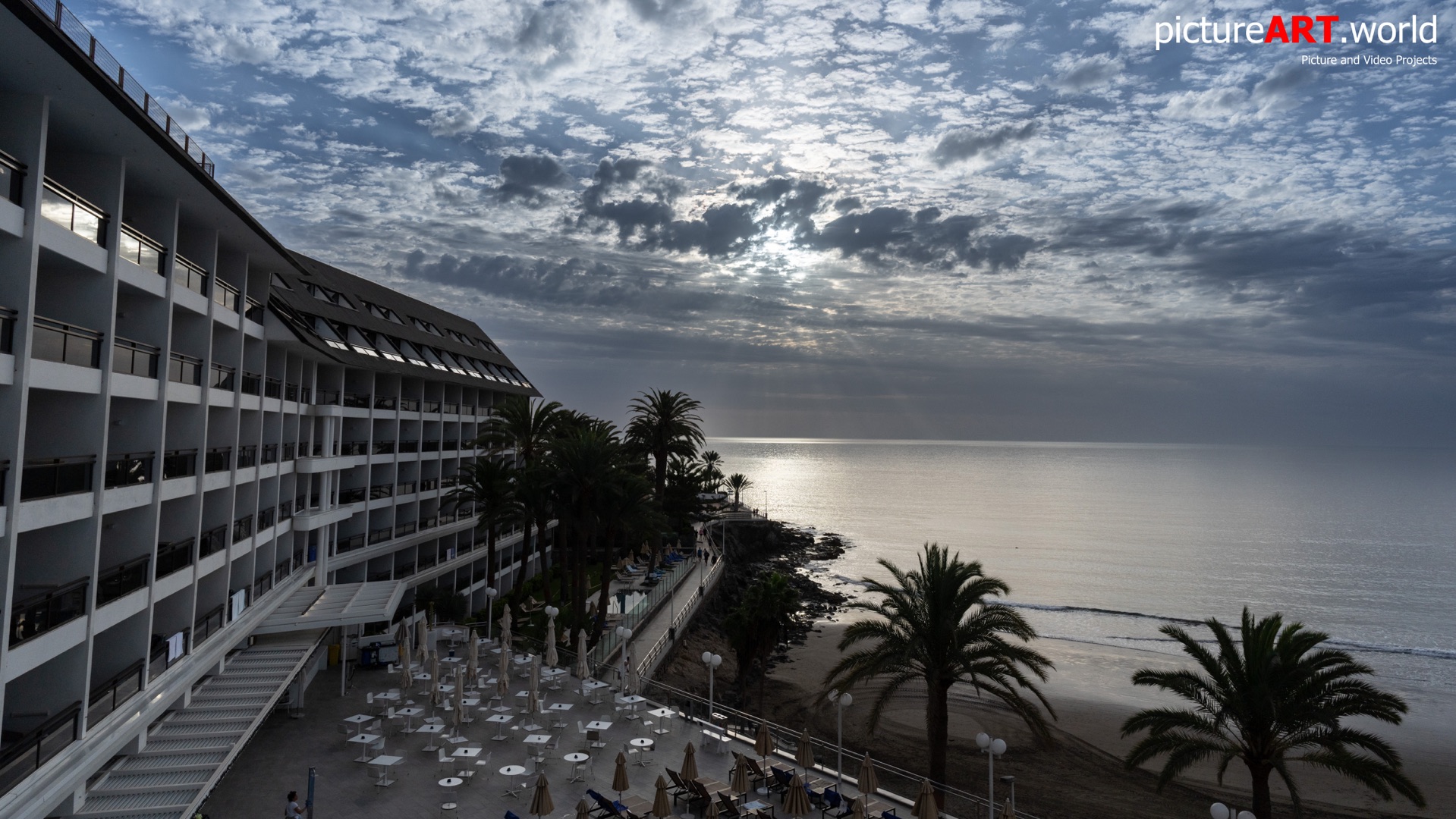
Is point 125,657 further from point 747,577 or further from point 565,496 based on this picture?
point 747,577

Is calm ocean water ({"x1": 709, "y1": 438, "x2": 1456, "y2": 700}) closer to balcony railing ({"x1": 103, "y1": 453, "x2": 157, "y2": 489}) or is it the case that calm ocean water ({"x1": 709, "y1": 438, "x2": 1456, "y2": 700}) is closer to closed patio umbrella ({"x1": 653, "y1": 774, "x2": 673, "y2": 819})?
closed patio umbrella ({"x1": 653, "y1": 774, "x2": 673, "y2": 819})

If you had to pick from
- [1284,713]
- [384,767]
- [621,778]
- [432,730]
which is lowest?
[432,730]

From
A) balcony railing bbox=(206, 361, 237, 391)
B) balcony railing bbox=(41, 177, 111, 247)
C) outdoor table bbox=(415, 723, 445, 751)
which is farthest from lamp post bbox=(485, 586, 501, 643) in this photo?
balcony railing bbox=(41, 177, 111, 247)

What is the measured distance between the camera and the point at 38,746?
1244 centimetres

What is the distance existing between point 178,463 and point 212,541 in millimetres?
3520

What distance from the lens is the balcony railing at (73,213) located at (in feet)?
42.6

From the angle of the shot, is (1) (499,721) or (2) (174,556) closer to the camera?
(2) (174,556)

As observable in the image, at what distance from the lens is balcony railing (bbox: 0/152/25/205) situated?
1156 centimetres

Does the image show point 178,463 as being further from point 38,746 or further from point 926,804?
point 926,804

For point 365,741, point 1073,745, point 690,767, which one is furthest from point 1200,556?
point 365,741

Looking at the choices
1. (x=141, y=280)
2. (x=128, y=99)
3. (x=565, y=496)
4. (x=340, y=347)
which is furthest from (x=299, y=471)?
(x=128, y=99)

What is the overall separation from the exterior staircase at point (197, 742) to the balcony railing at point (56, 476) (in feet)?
24.0

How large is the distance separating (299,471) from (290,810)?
1729cm

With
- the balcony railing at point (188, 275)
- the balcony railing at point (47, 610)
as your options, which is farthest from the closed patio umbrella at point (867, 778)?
the balcony railing at point (188, 275)
